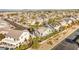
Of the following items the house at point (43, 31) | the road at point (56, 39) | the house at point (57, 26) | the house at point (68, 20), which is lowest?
the road at point (56, 39)

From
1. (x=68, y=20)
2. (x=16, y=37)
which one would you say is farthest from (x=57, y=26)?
(x=16, y=37)

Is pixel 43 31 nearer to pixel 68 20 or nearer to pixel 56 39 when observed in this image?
pixel 56 39

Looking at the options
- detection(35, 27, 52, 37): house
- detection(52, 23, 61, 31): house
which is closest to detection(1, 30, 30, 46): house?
detection(35, 27, 52, 37): house

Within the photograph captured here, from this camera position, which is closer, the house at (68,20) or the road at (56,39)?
the road at (56,39)

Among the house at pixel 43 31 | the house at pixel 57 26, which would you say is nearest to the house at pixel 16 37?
the house at pixel 43 31

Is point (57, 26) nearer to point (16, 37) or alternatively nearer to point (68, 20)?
point (68, 20)

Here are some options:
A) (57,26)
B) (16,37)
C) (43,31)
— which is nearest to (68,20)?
(57,26)

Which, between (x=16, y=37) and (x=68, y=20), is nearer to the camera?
(x=16, y=37)

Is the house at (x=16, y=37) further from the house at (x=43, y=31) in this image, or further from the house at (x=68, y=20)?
the house at (x=68, y=20)
